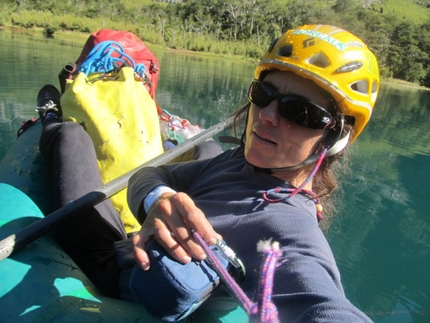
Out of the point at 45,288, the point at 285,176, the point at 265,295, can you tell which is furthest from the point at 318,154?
the point at 45,288

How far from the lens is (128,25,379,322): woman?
851 millimetres

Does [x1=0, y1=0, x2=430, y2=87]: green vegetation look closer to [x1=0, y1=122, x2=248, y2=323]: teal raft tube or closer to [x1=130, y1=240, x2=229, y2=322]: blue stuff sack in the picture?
[x1=0, y1=122, x2=248, y2=323]: teal raft tube

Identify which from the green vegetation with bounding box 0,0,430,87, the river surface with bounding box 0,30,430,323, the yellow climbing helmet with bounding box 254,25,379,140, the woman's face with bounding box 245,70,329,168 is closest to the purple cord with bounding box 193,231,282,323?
the woman's face with bounding box 245,70,329,168

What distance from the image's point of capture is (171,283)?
31.1 inches

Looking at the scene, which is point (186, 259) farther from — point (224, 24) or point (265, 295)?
point (224, 24)

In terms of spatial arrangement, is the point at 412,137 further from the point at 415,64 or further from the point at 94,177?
the point at 415,64

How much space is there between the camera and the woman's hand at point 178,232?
32.1 inches

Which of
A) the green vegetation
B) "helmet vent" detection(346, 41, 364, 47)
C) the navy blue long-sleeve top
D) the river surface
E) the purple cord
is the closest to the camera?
the purple cord

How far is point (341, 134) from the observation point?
119 centimetres

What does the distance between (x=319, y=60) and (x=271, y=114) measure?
0.23 m

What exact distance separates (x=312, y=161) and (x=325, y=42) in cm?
40

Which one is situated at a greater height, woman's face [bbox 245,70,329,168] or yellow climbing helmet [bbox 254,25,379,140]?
yellow climbing helmet [bbox 254,25,379,140]

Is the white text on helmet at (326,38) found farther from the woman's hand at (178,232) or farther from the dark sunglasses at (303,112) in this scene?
the woman's hand at (178,232)

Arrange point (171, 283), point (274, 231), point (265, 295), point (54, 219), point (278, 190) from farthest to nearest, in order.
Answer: point (54, 219) < point (278, 190) < point (274, 231) < point (171, 283) < point (265, 295)
